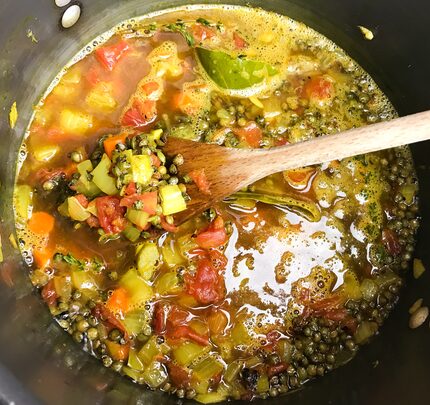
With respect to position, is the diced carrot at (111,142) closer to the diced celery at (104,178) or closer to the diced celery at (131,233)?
the diced celery at (104,178)

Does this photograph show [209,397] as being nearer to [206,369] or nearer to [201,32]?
[206,369]

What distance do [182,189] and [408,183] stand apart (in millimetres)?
→ 1590

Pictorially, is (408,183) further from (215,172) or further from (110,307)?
(110,307)

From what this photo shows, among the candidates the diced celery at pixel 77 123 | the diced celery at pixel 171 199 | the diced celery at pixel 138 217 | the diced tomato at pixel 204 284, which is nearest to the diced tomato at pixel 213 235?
the diced tomato at pixel 204 284

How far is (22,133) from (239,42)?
156 cm

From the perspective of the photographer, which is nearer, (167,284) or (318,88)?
(167,284)

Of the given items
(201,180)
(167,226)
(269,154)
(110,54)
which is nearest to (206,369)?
(167,226)

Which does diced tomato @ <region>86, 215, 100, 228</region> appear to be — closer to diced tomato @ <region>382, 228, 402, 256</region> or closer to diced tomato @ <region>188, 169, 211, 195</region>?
diced tomato @ <region>188, 169, 211, 195</region>

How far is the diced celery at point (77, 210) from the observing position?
347 centimetres

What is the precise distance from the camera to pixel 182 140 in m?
3.55

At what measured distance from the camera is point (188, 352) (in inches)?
143

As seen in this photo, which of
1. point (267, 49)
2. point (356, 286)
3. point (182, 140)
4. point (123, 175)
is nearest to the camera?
point (123, 175)

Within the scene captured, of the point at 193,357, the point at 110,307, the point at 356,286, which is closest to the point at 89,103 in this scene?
the point at 110,307

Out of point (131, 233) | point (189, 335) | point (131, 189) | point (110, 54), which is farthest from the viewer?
point (110, 54)
